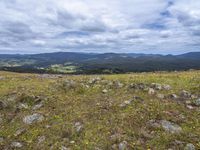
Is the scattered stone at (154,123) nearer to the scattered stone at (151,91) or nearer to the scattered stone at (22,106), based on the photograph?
the scattered stone at (151,91)

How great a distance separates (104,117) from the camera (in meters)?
20.4

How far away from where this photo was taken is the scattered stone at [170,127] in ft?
60.4

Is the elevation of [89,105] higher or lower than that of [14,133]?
higher

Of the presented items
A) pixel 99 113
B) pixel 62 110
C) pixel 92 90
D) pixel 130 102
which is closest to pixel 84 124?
pixel 99 113

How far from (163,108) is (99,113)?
182 inches

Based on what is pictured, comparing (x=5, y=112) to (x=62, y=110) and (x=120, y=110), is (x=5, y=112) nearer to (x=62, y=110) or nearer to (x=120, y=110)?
(x=62, y=110)

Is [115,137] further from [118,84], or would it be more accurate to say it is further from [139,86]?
[118,84]

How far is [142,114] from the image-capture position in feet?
66.7

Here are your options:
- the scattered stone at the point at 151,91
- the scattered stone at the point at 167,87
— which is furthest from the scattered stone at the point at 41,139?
the scattered stone at the point at 167,87

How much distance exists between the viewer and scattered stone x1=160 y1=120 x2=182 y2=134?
60.4 feet

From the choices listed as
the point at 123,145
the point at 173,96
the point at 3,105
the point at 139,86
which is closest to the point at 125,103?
the point at 173,96

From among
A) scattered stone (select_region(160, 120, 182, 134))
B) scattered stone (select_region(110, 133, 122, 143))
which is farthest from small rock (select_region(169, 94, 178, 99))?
scattered stone (select_region(110, 133, 122, 143))

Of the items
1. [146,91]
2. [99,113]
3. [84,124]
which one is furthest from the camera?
[146,91]

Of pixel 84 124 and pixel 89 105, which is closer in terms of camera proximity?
pixel 84 124
